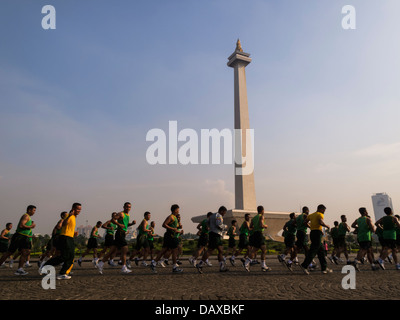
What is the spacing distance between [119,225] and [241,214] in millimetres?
32854

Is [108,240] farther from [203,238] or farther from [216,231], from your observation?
[216,231]

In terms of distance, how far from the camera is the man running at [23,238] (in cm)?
954

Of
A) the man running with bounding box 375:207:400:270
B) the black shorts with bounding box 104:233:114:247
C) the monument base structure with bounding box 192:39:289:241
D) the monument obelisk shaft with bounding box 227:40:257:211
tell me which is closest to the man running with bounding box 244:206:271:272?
the man running with bounding box 375:207:400:270

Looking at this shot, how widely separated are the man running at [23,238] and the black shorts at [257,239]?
23.4ft

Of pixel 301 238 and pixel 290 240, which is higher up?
pixel 301 238

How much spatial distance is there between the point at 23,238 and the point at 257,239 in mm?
7511

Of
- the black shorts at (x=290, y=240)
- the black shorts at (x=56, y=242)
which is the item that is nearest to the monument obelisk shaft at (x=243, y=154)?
the black shorts at (x=290, y=240)

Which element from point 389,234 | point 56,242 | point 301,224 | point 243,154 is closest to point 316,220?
point 301,224

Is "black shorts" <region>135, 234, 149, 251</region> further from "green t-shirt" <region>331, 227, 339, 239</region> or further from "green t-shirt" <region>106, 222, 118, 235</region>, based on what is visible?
"green t-shirt" <region>331, 227, 339, 239</region>

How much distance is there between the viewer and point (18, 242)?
9758mm
